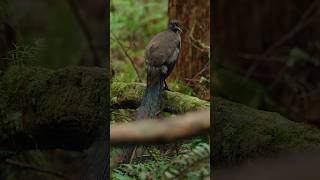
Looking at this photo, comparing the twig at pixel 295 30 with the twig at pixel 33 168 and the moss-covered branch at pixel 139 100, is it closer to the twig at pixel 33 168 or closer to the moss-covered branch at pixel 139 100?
the twig at pixel 33 168

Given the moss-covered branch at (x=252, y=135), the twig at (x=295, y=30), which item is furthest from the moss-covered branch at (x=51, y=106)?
the twig at (x=295, y=30)

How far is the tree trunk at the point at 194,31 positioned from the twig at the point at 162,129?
0.13 m

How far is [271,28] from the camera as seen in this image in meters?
3.59

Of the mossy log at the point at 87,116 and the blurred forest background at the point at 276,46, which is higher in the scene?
the blurred forest background at the point at 276,46

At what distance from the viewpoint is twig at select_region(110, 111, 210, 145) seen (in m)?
1.70

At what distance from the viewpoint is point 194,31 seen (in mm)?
1748

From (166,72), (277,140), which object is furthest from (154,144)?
(277,140)

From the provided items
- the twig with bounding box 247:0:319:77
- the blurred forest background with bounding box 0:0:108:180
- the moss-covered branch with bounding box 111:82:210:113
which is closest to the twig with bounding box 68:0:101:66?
the blurred forest background with bounding box 0:0:108:180

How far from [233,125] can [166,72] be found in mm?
265

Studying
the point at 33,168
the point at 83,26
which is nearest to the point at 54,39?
the point at 83,26

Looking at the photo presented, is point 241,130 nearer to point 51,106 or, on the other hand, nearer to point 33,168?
point 51,106

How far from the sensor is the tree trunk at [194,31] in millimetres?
1741

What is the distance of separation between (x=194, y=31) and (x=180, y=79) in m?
0.14

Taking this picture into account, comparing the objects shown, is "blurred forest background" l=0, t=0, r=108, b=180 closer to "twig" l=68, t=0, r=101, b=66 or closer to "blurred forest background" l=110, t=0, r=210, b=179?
"twig" l=68, t=0, r=101, b=66
